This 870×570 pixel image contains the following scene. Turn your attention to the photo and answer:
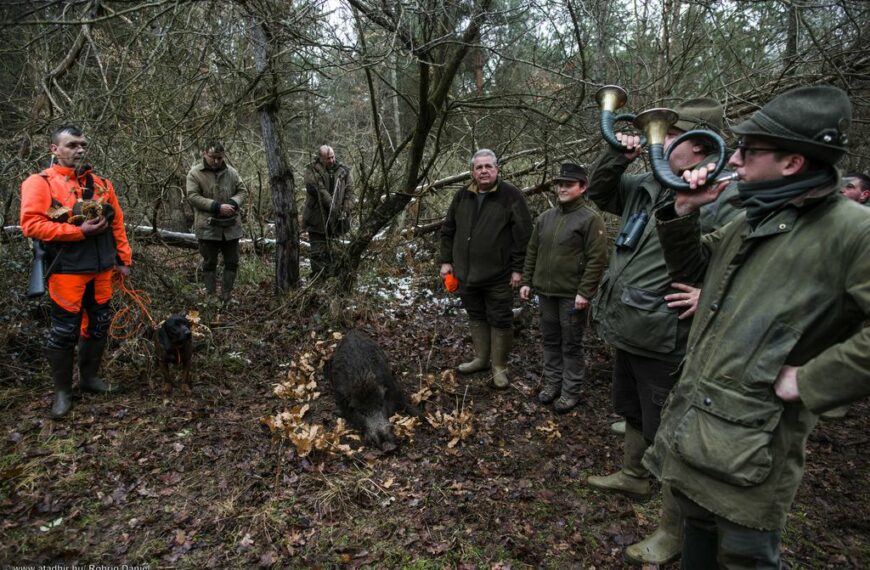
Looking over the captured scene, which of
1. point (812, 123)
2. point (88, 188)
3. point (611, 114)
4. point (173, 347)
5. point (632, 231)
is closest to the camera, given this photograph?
point (812, 123)

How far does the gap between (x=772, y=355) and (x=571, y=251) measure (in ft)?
8.94

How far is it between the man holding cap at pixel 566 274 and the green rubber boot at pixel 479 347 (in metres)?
0.75

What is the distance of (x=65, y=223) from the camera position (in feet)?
12.6

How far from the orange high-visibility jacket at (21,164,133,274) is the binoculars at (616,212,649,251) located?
13.8 ft

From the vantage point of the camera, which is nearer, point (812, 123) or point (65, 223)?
point (812, 123)

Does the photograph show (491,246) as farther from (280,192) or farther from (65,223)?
(65,223)

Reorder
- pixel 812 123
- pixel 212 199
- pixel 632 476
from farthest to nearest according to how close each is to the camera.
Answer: pixel 212 199, pixel 632 476, pixel 812 123

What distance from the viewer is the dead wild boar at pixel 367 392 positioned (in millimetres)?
3947

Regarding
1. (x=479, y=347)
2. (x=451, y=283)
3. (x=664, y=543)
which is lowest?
(x=664, y=543)

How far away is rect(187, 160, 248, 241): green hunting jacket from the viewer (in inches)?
243

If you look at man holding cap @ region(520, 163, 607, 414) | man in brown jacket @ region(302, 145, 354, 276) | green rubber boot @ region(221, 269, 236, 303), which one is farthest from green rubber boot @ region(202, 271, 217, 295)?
man holding cap @ region(520, 163, 607, 414)

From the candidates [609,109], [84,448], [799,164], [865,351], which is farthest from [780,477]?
[84,448]

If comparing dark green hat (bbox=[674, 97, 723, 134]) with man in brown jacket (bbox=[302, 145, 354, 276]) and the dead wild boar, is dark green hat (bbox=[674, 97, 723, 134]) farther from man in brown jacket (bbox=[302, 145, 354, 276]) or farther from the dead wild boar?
man in brown jacket (bbox=[302, 145, 354, 276])

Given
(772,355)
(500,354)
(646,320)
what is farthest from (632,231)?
(500,354)
